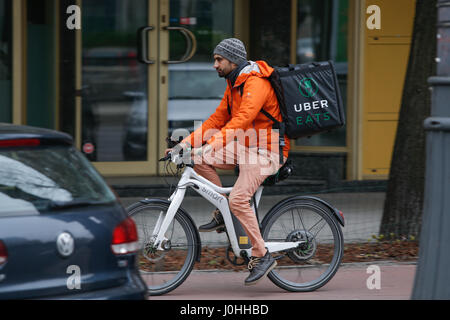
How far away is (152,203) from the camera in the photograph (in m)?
6.20

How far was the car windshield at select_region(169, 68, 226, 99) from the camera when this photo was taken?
37.7 ft

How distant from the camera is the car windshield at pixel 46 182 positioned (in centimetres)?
420


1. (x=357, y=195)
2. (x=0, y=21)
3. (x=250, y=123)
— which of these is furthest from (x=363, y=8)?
(x=250, y=123)

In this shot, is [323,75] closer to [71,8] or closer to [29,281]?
[29,281]

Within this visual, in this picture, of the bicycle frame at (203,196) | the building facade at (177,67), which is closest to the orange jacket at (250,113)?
the bicycle frame at (203,196)

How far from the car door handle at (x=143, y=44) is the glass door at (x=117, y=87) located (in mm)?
14

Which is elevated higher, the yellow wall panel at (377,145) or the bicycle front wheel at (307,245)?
the yellow wall panel at (377,145)

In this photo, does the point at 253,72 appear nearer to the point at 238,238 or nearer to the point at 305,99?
the point at 305,99

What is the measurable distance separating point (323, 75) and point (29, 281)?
309cm

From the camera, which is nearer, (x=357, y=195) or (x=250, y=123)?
(x=250, y=123)

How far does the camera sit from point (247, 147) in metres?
6.31

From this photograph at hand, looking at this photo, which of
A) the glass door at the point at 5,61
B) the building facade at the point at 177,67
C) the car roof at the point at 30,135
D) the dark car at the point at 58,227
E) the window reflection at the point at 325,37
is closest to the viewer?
the dark car at the point at 58,227

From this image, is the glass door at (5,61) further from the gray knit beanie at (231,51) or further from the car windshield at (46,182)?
the car windshield at (46,182)

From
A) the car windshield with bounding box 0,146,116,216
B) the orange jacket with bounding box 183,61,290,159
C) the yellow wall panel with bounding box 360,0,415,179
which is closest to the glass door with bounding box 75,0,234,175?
A: the yellow wall panel with bounding box 360,0,415,179
